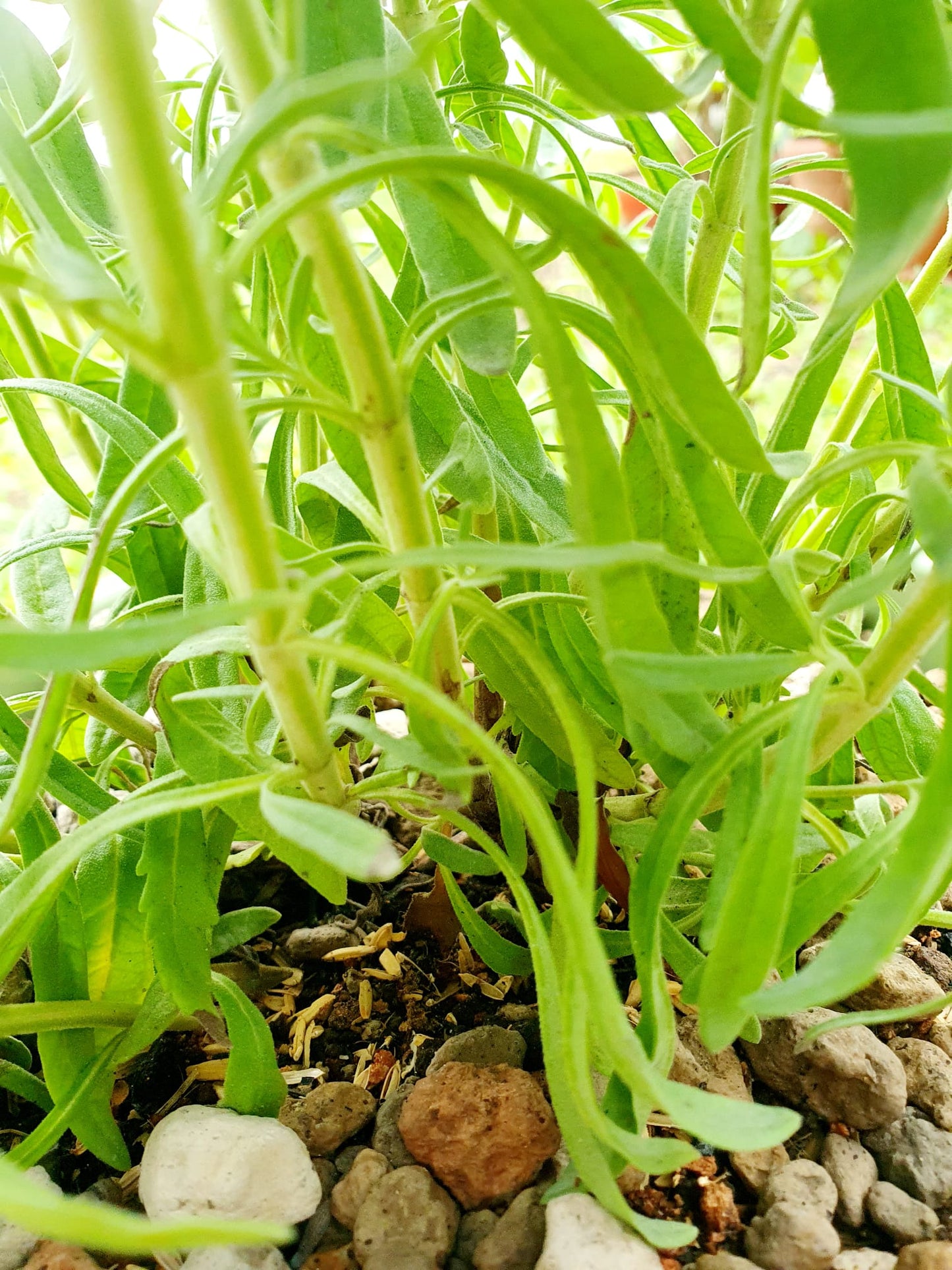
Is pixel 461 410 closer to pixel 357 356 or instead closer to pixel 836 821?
pixel 357 356

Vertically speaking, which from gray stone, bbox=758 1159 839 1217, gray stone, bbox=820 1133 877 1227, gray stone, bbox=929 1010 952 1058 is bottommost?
gray stone, bbox=929 1010 952 1058

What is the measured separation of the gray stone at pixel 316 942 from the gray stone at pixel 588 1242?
0.26 metres

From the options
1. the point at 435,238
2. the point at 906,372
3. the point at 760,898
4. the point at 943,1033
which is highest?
the point at 435,238

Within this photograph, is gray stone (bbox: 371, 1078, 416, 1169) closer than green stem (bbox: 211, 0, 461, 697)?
No

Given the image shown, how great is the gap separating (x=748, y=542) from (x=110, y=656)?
0.85 feet

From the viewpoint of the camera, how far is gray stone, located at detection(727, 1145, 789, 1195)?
47cm

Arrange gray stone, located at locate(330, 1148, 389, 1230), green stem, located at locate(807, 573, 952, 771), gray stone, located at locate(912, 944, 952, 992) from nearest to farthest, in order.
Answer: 1. green stem, located at locate(807, 573, 952, 771)
2. gray stone, located at locate(330, 1148, 389, 1230)
3. gray stone, located at locate(912, 944, 952, 992)

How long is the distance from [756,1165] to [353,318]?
444 millimetres

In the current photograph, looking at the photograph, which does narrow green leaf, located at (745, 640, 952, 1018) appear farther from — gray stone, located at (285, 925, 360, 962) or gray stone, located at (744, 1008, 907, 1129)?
gray stone, located at (285, 925, 360, 962)

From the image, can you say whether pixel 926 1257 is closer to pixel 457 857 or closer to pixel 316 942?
pixel 457 857

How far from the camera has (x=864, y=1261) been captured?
42 centimetres

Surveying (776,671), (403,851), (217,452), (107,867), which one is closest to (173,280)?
(217,452)

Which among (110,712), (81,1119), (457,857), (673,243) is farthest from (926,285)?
(81,1119)

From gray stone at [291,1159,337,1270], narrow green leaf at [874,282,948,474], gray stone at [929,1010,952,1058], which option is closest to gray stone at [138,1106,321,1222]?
gray stone at [291,1159,337,1270]
